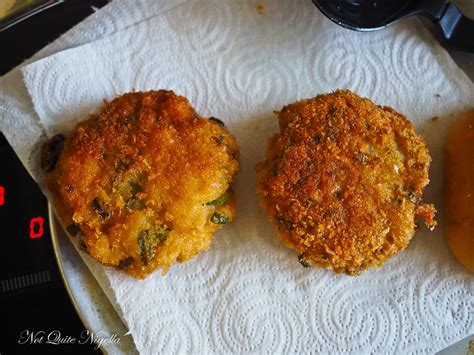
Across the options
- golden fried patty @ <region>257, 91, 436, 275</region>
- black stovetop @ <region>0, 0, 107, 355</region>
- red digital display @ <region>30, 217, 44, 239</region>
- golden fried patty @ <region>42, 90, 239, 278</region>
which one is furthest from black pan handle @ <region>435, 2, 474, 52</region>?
red digital display @ <region>30, 217, 44, 239</region>

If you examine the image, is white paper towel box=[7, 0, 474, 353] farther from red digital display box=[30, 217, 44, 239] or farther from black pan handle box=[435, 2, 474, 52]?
red digital display box=[30, 217, 44, 239]

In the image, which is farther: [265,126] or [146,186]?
[265,126]

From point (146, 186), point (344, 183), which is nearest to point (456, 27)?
point (344, 183)

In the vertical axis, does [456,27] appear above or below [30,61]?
below

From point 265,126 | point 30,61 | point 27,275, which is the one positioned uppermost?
point 30,61

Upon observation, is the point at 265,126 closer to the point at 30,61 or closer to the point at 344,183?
the point at 344,183

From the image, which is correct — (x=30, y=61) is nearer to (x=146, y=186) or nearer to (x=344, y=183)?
(x=146, y=186)

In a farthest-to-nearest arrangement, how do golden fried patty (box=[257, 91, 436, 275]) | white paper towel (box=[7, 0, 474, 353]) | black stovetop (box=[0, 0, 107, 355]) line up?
black stovetop (box=[0, 0, 107, 355]), white paper towel (box=[7, 0, 474, 353]), golden fried patty (box=[257, 91, 436, 275])

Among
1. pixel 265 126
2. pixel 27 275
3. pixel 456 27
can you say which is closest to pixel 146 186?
pixel 265 126
